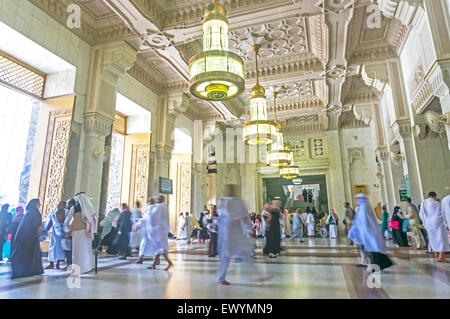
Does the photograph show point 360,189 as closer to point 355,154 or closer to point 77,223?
point 355,154

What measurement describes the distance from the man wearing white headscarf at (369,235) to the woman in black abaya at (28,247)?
13.1ft

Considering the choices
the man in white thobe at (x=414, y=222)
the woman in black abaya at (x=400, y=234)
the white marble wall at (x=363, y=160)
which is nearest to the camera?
the man in white thobe at (x=414, y=222)

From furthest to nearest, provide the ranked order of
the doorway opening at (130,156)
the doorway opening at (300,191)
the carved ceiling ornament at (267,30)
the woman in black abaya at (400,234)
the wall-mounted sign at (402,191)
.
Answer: the doorway opening at (300,191) < the doorway opening at (130,156) < the wall-mounted sign at (402,191) < the woman in black abaya at (400,234) < the carved ceiling ornament at (267,30)

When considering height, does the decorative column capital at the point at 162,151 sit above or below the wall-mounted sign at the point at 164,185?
above

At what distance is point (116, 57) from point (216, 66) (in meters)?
3.19

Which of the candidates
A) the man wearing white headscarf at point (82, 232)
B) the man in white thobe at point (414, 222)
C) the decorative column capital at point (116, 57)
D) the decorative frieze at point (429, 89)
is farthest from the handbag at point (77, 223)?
the man in white thobe at point (414, 222)

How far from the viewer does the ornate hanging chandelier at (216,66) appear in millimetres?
3840

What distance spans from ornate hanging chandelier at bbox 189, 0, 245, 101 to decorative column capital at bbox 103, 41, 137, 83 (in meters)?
2.61

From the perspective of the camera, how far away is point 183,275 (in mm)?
3281

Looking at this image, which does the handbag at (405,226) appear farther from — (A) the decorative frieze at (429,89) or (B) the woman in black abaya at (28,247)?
(B) the woman in black abaya at (28,247)

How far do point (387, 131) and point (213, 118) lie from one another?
234 inches

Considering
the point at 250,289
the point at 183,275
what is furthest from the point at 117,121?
the point at 250,289

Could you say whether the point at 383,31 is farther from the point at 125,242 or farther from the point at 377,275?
the point at 125,242

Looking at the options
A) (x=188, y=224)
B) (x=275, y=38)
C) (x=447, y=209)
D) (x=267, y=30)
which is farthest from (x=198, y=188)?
(x=447, y=209)
